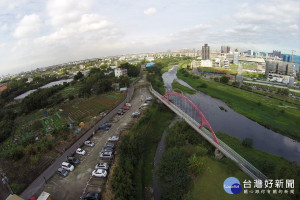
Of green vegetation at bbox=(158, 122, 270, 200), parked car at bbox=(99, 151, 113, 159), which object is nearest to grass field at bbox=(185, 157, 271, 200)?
green vegetation at bbox=(158, 122, 270, 200)

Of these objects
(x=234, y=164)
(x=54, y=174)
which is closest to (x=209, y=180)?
(x=234, y=164)

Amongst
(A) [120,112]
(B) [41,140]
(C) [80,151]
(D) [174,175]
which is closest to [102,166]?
(C) [80,151]

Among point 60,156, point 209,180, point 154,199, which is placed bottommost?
point 154,199

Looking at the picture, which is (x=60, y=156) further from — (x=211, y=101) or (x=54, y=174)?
(x=211, y=101)

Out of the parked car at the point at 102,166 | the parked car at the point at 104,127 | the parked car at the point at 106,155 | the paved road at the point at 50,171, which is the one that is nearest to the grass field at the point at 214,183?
the parked car at the point at 102,166

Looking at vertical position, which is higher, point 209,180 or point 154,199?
point 209,180

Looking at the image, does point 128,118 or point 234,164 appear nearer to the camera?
point 234,164
